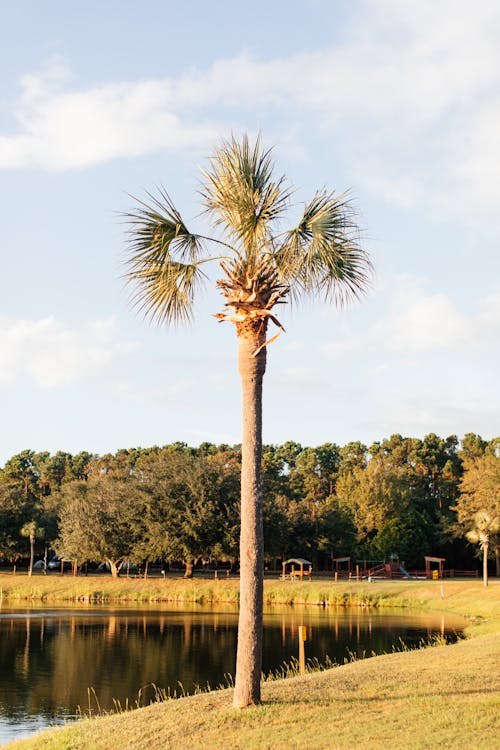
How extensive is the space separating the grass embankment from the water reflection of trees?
8.71m

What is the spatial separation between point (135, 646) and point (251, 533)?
2412 centimetres

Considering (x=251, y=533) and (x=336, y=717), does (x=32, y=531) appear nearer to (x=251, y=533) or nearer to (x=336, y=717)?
(x=251, y=533)

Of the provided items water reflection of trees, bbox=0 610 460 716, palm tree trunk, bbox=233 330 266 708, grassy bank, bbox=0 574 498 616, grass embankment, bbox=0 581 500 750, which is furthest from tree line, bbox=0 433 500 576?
palm tree trunk, bbox=233 330 266 708

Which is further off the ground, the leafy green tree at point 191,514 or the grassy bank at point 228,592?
the leafy green tree at point 191,514

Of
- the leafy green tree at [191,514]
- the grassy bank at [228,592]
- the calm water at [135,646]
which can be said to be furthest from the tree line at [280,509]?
the calm water at [135,646]

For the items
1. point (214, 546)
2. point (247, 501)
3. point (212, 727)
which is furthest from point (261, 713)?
point (214, 546)

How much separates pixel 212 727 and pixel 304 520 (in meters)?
70.7

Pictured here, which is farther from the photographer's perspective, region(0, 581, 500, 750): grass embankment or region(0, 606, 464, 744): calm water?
region(0, 606, 464, 744): calm water

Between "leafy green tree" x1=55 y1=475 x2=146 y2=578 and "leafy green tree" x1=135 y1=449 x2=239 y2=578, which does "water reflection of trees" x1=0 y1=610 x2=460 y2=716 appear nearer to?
"leafy green tree" x1=135 y1=449 x2=239 y2=578

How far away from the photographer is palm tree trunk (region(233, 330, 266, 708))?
513 inches

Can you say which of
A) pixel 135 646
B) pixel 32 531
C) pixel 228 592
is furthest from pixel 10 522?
pixel 135 646

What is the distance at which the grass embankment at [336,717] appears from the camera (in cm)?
1085

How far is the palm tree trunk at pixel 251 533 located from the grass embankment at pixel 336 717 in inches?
21.7

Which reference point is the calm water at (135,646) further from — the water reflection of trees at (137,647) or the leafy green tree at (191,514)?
the leafy green tree at (191,514)
